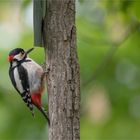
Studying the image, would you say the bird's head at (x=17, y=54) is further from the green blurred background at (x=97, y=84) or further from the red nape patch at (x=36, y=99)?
the green blurred background at (x=97, y=84)

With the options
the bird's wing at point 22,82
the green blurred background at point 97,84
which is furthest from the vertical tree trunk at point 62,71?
the green blurred background at point 97,84

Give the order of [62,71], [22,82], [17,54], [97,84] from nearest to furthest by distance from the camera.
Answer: [62,71] < [17,54] < [22,82] < [97,84]

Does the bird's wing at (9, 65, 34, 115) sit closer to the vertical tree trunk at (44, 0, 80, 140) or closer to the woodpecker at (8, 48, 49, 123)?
the woodpecker at (8, 48, 49, 123)

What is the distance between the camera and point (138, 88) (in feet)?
25.4

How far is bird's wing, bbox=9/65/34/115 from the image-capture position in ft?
21.3

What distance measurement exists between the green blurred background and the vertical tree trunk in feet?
6.09

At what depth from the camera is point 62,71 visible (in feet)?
17.3

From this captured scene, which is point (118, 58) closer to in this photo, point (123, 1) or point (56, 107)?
Answer: point (123, 1)

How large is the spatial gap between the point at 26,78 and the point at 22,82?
0.07 metres

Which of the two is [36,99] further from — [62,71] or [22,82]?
[62,71]

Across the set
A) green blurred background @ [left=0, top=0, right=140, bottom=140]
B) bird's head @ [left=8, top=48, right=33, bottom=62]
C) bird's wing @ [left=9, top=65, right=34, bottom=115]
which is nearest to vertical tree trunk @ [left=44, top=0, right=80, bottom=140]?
bird's head @ [left=8, top=48, right=33, bottom=62]

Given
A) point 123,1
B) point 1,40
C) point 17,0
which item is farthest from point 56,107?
point 17,0

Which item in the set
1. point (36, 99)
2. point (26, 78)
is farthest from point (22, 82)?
point (36, 99)

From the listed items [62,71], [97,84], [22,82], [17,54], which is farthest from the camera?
[97,84]
